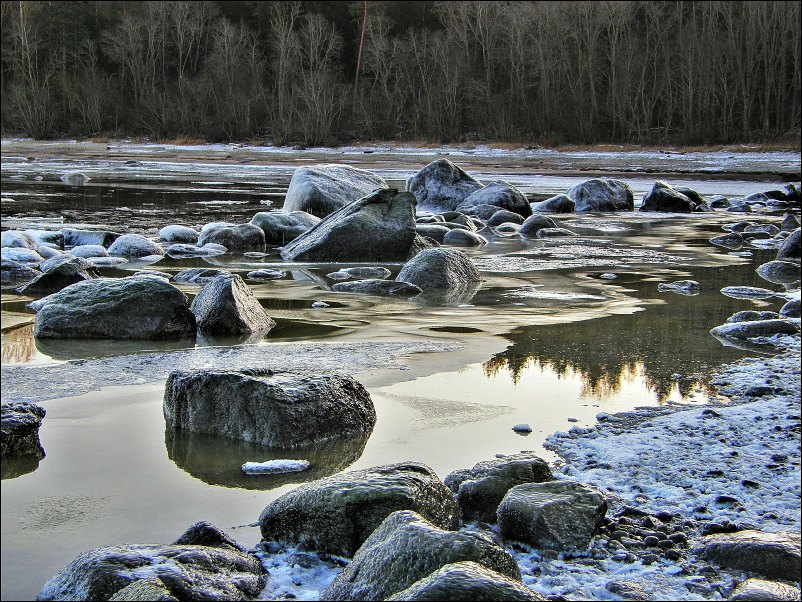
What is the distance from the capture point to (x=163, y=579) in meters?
2.03

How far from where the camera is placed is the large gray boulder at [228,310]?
4906 mm

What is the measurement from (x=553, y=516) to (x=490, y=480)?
28cm

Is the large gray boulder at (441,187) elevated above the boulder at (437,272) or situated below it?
above

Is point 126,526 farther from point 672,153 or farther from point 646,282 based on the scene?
point 672,153

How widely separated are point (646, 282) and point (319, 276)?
8.51 feet

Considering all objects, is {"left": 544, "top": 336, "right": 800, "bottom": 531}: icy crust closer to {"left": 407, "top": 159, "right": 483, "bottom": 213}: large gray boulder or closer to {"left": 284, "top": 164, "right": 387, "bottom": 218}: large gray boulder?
{"left": 284, "top": 164, "right": 387, "bottom": 218}: large gray boulder

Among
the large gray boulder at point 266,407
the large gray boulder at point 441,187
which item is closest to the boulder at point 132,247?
the large gray boulder at point 266,407

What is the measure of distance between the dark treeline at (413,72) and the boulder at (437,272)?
3114cm

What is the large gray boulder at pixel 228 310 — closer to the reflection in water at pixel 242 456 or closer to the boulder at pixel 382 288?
the boulder at pixel 382 288

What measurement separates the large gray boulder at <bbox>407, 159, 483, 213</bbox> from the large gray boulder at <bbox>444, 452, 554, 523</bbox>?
37.0 feet

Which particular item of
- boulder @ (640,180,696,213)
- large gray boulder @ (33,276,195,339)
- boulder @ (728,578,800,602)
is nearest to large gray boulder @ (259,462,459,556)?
boulder @ (728,578,800,602)

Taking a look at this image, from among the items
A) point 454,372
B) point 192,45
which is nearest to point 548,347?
point 454,372

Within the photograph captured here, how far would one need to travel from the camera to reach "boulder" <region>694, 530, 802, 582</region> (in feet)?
7.34

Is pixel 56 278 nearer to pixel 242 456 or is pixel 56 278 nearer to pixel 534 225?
pixel 242 456
